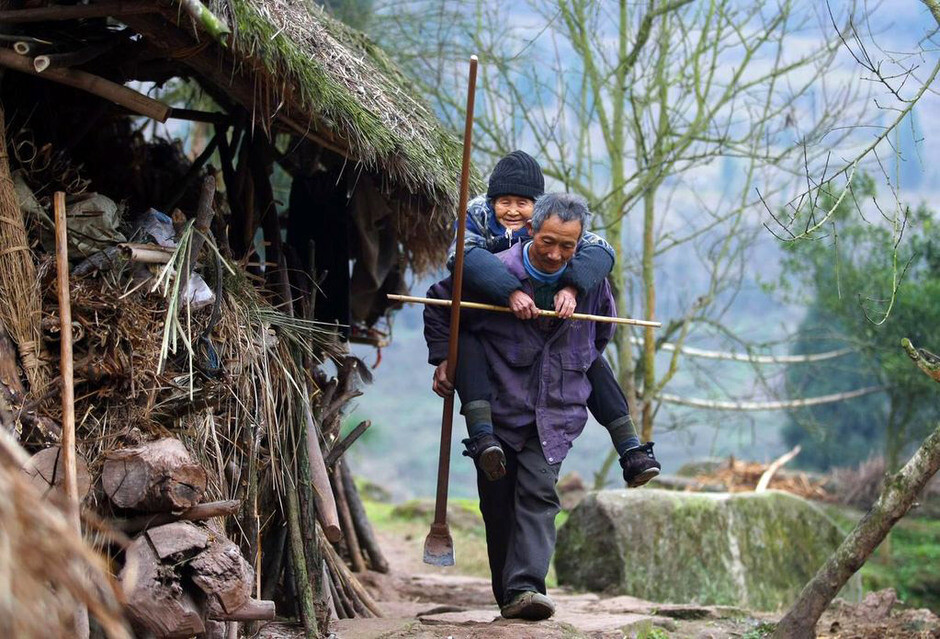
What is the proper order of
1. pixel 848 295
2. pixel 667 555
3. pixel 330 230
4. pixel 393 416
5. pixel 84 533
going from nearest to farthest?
pixel 84 533 < pixel 330 230 < pixel 667 555 < pixel 848 295 < pixel 393 416

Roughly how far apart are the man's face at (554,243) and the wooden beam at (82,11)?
1.71 meters

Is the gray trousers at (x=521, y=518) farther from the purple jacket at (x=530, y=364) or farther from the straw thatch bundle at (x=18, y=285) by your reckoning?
the straw thatch bundle at (x=18, y=285)

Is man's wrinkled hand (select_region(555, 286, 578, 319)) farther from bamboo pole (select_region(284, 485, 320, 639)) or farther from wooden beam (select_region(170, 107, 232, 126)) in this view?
wooden beam (select_region(170, 107, 232, 126))

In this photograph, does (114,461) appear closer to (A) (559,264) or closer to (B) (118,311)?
(B) (118,311)

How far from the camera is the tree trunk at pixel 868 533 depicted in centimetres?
459

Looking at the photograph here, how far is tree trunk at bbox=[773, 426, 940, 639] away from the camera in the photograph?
15.1 ft

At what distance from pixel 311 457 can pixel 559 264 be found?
56.6 inches

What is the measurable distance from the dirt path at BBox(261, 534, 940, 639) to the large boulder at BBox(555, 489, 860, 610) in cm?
47

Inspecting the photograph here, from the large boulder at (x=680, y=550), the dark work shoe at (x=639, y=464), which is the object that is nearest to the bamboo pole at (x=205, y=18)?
the dark work shoe at (x=639, y=464)

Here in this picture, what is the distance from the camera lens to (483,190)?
6414mm

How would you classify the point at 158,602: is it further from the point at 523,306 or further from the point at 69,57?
the point at 69,57

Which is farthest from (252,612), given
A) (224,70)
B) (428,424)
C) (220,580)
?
(428,424)

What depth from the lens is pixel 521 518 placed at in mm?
4906

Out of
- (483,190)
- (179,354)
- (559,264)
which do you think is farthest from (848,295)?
(179,354)
